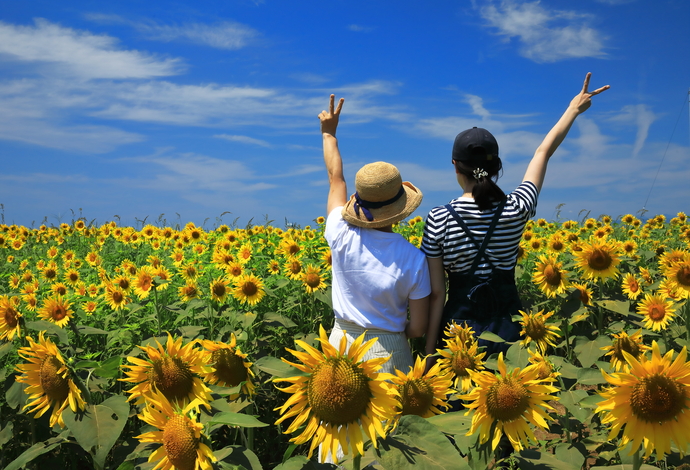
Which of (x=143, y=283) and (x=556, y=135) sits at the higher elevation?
(x=556, y=135)

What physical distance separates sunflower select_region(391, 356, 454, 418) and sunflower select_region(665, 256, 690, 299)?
3.04 meters

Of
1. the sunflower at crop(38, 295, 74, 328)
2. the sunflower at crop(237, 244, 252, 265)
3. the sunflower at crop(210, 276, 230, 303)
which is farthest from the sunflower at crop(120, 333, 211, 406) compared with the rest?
the sunflower at crop(237, 244, 252, 265)

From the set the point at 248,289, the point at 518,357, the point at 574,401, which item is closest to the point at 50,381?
the point at 518,357

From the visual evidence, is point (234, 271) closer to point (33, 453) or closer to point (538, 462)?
point (33, 453)

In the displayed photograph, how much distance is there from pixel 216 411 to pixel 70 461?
223 centimetres

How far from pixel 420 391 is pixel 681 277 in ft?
10.5

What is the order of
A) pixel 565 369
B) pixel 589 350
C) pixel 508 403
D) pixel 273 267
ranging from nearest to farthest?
pixel 508 403 → pixel 565 369 → pixel 589 350 → pixel 273 267

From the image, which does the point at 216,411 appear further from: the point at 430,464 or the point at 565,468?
the point at 565,468

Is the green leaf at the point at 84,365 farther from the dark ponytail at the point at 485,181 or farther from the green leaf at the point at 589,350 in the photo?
the green leaf at the point at 589,350

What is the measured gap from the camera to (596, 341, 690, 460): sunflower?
1.64 metres

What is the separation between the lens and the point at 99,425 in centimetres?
206

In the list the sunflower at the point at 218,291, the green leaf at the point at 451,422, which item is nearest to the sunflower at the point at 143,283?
the sunflower at the point at 218,291

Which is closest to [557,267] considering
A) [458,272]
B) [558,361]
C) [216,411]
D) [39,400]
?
[458,272]

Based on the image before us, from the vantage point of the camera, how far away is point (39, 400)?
223 cm
